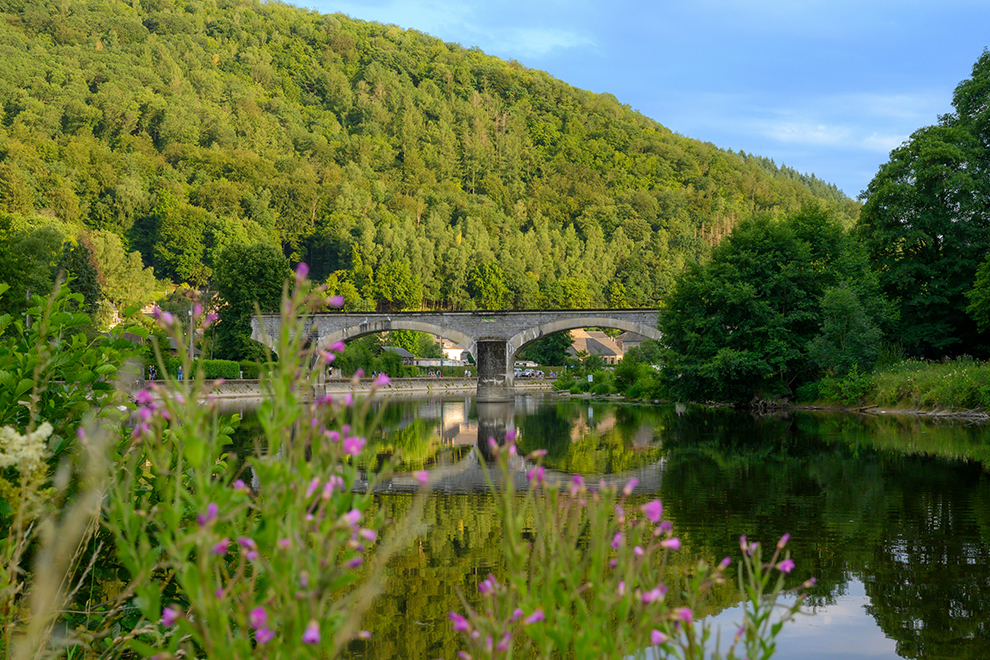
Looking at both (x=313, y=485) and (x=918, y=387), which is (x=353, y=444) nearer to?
Result: (x=313, y=485)

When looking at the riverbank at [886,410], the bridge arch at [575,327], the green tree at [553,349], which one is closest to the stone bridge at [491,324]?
the bridge arch at [575,327]

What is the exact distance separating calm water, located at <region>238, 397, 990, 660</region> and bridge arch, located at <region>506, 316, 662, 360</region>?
29177 mm

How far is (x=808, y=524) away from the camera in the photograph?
752 cm

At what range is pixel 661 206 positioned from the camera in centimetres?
11444

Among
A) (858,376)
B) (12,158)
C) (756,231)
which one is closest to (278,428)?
(858,376)

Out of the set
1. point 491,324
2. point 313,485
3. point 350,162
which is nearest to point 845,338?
point 491,324

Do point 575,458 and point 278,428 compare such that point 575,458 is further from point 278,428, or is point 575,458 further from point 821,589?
point 278,428

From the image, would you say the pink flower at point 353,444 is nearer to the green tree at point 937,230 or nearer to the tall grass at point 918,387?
the tall grass at point 918,387

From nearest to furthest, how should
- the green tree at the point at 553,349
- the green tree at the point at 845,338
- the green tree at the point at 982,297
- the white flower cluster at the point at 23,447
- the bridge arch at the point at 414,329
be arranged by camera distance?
the white flower cluster at the point at 23,447, the green tree at the point at 845,338, the green tree at the point at 982,297, the bridge arch at the point at 414,329, the green tree at the point at 553,349

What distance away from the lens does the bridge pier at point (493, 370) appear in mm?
42156

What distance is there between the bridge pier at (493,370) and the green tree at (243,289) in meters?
14.3

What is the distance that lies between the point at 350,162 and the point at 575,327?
77.8 meters

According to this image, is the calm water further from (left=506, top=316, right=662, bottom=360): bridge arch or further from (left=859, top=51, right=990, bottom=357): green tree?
(left=506, top=316, right=662, bottom=360): bridge arch

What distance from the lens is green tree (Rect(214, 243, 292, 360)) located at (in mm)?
50719
